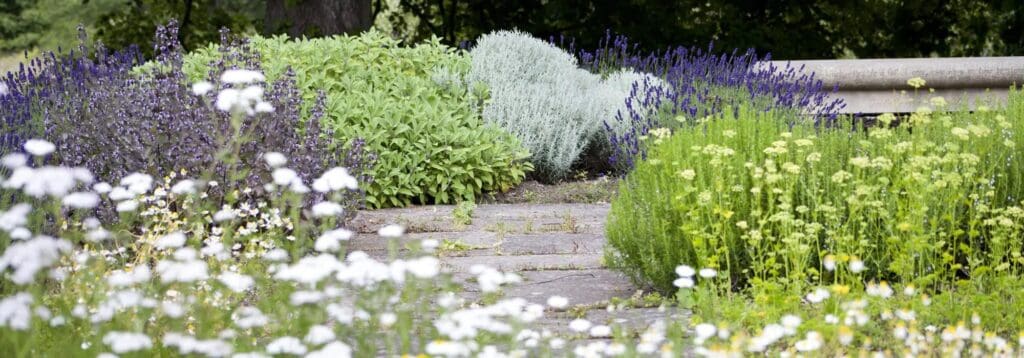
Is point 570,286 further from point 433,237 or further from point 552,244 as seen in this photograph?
point 433,237

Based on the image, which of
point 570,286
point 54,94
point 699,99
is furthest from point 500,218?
point 54,94

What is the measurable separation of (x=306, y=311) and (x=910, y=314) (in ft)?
5.56

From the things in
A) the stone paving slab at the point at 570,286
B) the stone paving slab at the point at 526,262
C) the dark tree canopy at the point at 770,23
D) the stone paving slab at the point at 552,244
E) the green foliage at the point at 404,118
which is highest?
the dark tree canopy at the point at 770,23

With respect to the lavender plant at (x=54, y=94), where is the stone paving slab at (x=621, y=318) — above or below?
below

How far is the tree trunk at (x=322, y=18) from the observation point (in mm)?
11430

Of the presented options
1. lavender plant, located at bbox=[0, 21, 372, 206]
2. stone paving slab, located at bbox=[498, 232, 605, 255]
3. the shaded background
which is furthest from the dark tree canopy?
stone paving slab, located at bbox=[498, 232, 605, 255]

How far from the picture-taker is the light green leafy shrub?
770cm

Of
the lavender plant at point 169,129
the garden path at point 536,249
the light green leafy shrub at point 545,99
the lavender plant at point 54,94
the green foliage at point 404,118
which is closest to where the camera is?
the garden path at point 536,249

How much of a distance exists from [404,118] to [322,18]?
461cm

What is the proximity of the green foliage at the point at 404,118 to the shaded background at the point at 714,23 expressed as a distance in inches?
183

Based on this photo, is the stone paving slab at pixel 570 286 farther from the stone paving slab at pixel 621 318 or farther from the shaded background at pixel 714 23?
the shaded background at pixel 714 23

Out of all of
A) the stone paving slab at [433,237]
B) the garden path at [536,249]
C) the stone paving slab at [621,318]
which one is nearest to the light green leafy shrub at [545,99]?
the garden path at [536,249]

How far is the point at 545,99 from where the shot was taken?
311 inches

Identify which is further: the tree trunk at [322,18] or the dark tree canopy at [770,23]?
the dark tree canopy at [770,23]
